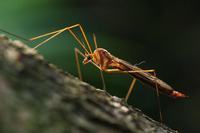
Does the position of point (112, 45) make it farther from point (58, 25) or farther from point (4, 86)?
point (4, 86)

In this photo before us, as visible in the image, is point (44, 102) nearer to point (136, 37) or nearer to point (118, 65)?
point (118, 65)

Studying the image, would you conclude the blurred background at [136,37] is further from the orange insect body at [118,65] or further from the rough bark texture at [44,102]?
the rough bark texture at [44,102]

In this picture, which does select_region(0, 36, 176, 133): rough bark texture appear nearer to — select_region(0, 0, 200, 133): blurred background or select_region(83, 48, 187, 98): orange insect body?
select_region(83, 48, 187, 98): orange insect body

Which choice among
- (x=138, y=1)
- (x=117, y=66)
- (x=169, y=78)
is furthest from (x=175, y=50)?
(x=117, y=66)

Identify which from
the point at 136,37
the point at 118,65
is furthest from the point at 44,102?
the point at 136,37

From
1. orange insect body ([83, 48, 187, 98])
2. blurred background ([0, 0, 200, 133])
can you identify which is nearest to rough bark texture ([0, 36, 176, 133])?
orange insect body ([83, 48, 187, 98])
